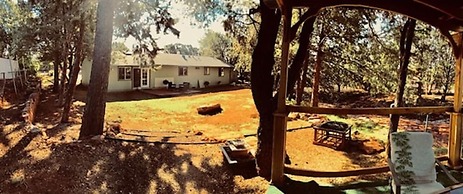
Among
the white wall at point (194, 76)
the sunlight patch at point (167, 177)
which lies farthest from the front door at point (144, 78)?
the sunlight patch at point (167, 177)

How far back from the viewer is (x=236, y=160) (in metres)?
6.91

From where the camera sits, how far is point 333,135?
933 cm

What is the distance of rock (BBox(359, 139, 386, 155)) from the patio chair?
4.83 meters

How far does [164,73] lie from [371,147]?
18.9 meters

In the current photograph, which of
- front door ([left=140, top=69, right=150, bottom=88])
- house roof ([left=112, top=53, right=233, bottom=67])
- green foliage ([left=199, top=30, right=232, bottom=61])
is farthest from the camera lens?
green foliage ([left=199, top=30, right=232, bottom=61])

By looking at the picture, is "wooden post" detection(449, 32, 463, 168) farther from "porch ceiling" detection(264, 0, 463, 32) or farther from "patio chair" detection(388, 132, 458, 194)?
"patio chair" detection(388, 132, 458, 194)

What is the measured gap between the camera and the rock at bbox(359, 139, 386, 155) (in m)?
8.86

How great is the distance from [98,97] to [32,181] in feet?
11.3

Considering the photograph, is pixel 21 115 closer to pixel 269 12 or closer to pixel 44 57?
pixel 44 57

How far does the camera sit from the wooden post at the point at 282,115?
4.39 m

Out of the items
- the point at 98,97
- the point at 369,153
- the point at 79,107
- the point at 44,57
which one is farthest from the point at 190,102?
the point at 369,153

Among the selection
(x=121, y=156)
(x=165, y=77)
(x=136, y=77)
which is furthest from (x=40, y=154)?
(x=165, y=77)

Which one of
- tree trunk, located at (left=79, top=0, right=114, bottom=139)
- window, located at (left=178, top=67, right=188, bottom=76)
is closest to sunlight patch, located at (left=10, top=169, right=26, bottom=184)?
tree trunk, located at (left=79, top=0, right=114, bottom=139)

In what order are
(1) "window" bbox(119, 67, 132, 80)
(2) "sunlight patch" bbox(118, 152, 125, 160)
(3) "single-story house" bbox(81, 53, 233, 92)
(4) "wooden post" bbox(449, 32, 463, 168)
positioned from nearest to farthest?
1. (4) "wooden post" bbox(449, 32, 463, 168)
2. (2) "sunlight patch" bbox(118, 152, 125, 160)
3. (3) "single-story house" bbox(81, 53, 233, 92)
4. (1) "window" bbox(119, 67, 132, 80)
